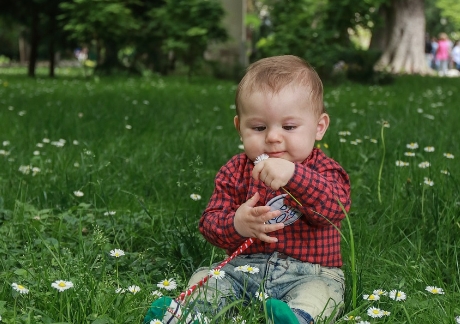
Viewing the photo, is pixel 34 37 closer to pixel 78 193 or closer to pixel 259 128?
pixel 78 193

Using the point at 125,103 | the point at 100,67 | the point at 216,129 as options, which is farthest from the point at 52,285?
the point at 100,67

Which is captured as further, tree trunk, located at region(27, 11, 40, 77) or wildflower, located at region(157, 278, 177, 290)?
tree trunk, located at region(27, 11, 40, 77)

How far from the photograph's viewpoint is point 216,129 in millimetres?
5676

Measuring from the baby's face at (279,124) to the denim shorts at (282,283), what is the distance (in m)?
0.37

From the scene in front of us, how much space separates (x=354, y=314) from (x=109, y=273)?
3.35 feet

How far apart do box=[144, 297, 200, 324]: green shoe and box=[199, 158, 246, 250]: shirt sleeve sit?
1.22 ft

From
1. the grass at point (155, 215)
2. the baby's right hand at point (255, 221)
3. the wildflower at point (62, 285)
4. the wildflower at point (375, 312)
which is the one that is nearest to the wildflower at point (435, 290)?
the grass at point (155, 215)

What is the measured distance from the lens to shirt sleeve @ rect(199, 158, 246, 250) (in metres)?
2.29

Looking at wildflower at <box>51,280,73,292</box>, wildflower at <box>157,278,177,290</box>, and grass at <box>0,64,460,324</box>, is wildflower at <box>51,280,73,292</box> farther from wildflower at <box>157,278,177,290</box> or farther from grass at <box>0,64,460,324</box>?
wildflower at <box>157,278,177,290</box>

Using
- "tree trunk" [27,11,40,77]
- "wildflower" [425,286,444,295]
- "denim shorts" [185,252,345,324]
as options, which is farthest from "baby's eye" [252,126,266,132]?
"tree trunk" [27,11,40,77]

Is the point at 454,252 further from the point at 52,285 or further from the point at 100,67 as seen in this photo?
the point at 100,67

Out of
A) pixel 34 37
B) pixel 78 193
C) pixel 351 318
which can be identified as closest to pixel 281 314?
pixel 351 318

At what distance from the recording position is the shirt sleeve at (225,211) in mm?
2291

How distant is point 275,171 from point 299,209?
22 cm
